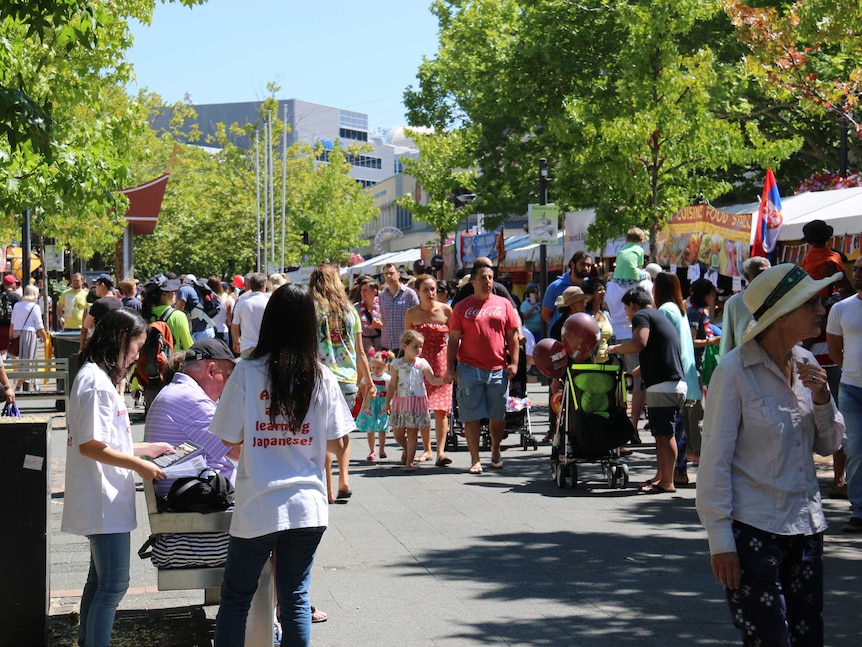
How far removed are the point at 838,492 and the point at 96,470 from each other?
270 inches

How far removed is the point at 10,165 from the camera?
12758 millimetres

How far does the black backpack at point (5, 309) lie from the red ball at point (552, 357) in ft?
41.4

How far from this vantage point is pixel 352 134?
15288 centimetres

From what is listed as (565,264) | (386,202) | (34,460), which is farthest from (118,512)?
(386,202)

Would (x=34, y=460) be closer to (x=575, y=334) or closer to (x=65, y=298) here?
(x=575, y=334)

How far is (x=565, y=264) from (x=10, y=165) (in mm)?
16125

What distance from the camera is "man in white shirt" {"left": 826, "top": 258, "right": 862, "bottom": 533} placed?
28.1 feet

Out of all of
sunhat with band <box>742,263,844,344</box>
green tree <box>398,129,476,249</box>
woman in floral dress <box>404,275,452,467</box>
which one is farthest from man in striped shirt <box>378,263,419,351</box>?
green tree <box>398,129,476,249</box>

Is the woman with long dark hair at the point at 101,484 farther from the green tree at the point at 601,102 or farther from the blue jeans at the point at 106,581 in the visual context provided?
the green tree at the point at 601,102

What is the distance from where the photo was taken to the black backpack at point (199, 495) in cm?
533

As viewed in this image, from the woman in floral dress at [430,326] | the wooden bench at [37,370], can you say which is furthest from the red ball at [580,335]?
the wooden bench at [37,370]

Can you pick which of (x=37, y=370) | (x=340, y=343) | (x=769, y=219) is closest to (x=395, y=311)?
(x=340, y=343)

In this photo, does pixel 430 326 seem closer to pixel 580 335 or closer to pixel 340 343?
pixel 580 335

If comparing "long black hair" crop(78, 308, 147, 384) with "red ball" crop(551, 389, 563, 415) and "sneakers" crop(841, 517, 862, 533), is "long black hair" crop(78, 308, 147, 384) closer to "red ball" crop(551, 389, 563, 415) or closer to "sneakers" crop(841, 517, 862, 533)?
A: "sneakers" crop(841, 517, 862, 533)
